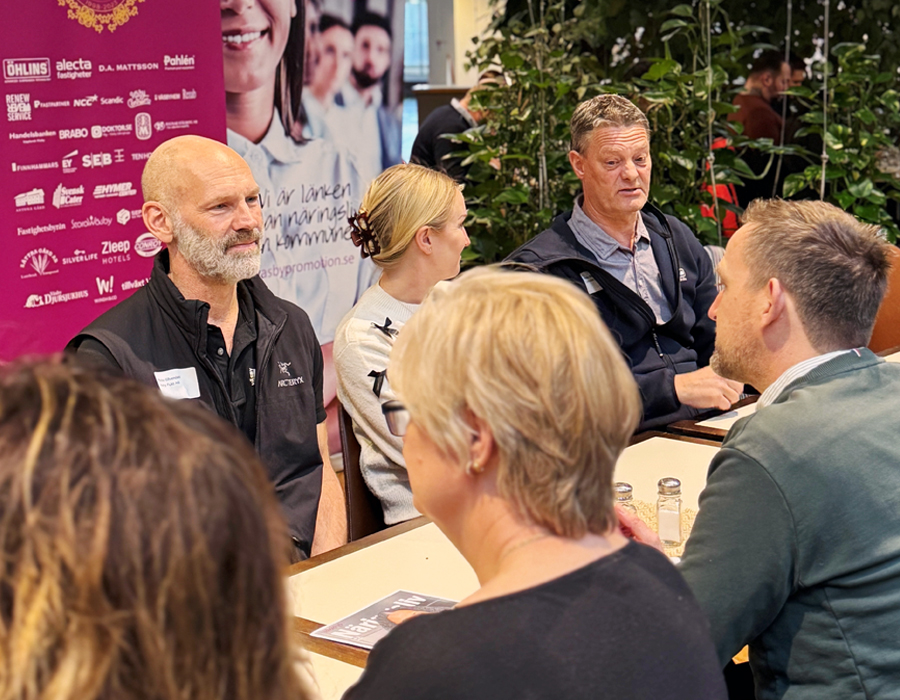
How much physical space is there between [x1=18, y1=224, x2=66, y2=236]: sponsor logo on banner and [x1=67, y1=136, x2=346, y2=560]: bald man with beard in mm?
1051

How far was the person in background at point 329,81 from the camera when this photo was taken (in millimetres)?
4785

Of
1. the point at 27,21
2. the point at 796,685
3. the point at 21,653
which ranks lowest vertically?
the point at 796,685

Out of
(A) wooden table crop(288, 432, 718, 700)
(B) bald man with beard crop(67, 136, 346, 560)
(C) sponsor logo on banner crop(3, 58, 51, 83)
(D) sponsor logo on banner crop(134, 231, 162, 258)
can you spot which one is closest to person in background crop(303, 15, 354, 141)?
(D) sponsor logo on banner crop(134, 231, 162, 258)

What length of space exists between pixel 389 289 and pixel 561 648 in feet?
6.13

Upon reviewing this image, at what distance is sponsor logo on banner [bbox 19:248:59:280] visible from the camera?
3617 millimetres

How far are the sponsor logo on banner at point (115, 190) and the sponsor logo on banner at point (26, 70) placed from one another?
42 cm

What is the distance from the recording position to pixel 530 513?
1188 millimetres

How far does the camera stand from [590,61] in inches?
226

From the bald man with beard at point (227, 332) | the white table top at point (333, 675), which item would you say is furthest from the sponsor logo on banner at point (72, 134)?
the white table top at point (333, 675)

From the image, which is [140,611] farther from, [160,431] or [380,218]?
[380,218]

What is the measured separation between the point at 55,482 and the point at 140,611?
0.10 metres

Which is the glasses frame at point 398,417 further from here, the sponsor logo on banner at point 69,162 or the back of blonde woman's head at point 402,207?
the sponsor logo on banner at point 69,162

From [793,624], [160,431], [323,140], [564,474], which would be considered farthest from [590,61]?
[160,431]

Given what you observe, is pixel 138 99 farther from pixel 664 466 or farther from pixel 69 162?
pixel 664 466
